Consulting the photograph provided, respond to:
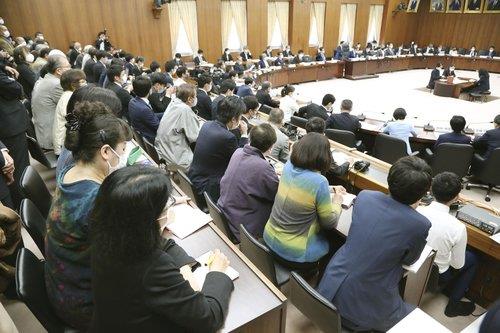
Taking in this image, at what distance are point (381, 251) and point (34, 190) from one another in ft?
7.90

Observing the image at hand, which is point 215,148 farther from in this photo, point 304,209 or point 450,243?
point 450,243

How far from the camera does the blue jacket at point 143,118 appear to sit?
4410 mm

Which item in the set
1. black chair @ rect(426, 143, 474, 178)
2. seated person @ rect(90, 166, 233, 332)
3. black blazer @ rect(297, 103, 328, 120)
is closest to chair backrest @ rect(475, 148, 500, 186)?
black chair @ rect(426, 143, 474, 178)

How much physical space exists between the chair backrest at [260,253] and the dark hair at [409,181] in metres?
0.85

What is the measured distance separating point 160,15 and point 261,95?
741 centimetres

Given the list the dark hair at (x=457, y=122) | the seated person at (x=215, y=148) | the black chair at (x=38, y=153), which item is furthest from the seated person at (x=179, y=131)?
the dark hair at (x=457, y=122)

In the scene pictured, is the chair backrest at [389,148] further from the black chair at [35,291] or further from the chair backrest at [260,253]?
the black chair at [35,291]

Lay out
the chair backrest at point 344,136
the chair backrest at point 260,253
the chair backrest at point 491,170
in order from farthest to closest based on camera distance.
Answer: the chair backrest at point 344,136
the chair backrest at point 491,170
the chair backrest at point 260,253

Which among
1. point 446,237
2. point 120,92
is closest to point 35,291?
point 446,237

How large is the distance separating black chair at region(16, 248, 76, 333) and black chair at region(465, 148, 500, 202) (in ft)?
17.0

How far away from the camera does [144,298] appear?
4.08 feet

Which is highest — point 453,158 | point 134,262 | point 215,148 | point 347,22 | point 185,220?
point 347,22

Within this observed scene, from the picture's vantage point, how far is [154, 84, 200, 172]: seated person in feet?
13.0

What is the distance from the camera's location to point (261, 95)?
7.37 m
